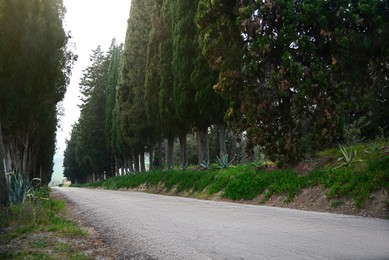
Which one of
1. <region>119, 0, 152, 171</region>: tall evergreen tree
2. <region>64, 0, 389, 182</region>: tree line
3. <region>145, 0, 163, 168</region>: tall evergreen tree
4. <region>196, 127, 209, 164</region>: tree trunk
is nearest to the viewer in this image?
<region>64, 0, 389, 182</region>: tree line

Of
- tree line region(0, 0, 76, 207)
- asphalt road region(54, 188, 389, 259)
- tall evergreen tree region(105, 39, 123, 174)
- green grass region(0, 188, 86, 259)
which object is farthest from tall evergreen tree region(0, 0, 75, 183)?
tall evergreen tree region(105, 39, 123, 174)

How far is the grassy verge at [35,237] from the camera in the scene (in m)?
5.37

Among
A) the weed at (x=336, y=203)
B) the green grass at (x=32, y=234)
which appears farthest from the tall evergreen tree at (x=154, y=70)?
the weed at (x=336, y=203)

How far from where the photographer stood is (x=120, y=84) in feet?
116

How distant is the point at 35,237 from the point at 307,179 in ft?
24.2

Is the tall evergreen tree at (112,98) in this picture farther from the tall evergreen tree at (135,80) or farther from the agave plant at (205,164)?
the agave plant at (205,164)

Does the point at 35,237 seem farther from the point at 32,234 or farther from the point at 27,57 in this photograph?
the point at 27,57

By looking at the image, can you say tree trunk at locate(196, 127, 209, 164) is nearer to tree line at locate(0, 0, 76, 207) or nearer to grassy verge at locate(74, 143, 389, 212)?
grassy verge at locate(74, 143, 389, 212)

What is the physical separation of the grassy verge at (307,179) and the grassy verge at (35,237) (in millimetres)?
5981

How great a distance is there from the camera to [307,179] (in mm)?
10945

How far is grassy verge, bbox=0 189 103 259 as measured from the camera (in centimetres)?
537

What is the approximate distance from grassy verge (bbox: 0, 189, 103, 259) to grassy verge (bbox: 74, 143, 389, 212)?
5981 mm

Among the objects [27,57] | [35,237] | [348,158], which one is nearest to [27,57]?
[27,57]

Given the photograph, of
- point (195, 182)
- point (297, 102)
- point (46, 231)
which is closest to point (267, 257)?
point (46, 231)
